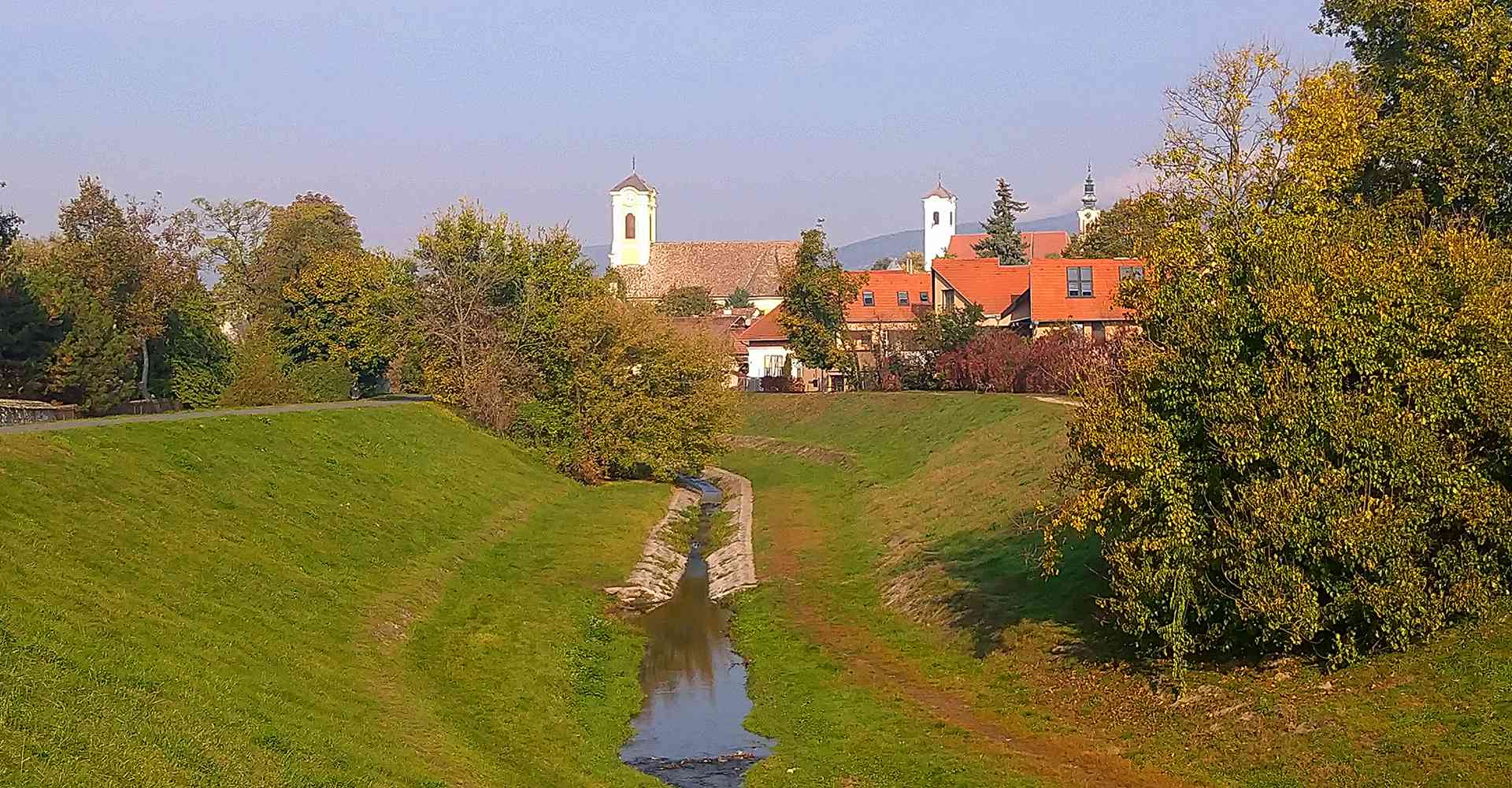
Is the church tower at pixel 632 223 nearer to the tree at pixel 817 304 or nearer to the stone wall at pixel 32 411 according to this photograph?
the tree at pixel 817 304

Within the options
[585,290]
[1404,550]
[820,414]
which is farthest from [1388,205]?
[820,414]

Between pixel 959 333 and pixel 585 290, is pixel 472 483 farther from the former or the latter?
pixel 959 333

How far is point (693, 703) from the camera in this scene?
28734 millimetres

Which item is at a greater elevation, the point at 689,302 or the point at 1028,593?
the point at 689,302

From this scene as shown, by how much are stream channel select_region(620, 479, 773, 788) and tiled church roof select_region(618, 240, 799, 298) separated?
419 feet

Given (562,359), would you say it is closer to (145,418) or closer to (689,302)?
(145,418)

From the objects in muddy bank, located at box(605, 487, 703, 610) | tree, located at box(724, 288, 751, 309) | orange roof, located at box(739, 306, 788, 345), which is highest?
tree, located at box(724, 288, 751, 309)

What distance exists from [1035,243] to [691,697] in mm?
148821

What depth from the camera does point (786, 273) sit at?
9688cm

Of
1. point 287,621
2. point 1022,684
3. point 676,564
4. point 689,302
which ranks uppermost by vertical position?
point 689,302

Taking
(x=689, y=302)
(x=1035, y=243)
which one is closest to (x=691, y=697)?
(x=689, y=302)

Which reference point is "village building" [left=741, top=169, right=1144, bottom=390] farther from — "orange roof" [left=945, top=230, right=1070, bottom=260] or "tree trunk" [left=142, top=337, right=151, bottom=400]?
"orange roof" [left=945, top=230, right=1070, bottom=260]

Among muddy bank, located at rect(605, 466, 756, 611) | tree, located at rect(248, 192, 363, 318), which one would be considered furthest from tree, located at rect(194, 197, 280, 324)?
muddy bank, located at rect(605, 466, 756, 611)

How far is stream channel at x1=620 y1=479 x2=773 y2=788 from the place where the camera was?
24.0m
